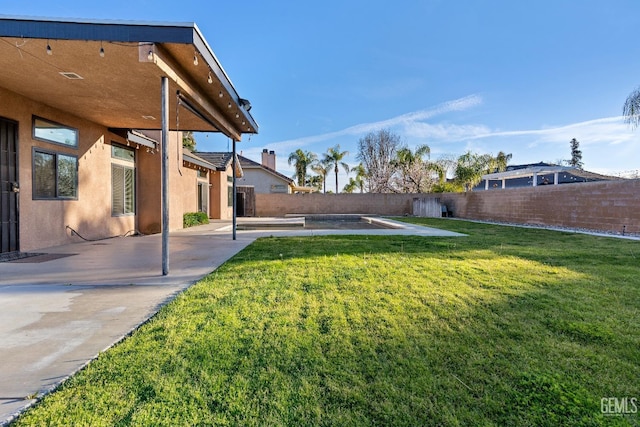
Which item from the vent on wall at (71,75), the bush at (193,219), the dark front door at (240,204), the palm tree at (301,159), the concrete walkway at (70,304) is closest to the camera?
the concrete walkway at (70,304)

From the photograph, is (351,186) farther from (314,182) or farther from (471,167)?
(471,167)

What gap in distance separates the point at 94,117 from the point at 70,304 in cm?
660

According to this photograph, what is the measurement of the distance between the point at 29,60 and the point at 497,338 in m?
6.98

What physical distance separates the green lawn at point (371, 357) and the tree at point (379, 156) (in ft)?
98.1

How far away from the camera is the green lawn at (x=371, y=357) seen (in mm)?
1734

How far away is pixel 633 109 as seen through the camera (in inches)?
464

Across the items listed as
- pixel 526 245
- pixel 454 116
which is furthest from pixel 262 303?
pixel 454 116

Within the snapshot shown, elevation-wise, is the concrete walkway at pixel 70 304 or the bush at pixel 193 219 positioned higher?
the bush at pixel 193 219

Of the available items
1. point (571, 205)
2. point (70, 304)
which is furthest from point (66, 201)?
point (571, 205)

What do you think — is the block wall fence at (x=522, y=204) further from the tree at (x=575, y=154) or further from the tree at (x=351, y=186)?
the tree at (x=575, y=154)

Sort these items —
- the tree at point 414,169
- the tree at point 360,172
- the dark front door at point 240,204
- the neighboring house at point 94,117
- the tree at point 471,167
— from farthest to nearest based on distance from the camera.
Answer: the tree at point 360,172
the tree at point 414,169
the tree at point 471,167
the dark front door at point 240,204
the neighboring house at point 94,117

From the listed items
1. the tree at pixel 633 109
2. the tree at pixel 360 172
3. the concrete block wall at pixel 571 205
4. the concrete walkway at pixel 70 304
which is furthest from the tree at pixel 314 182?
the concrete walkway at pixel 70 304

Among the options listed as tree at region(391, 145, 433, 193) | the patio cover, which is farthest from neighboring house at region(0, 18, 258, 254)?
tree at region(391, 145, 433, 193)

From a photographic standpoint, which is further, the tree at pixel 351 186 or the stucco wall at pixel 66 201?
the tree at pixel 351 186
